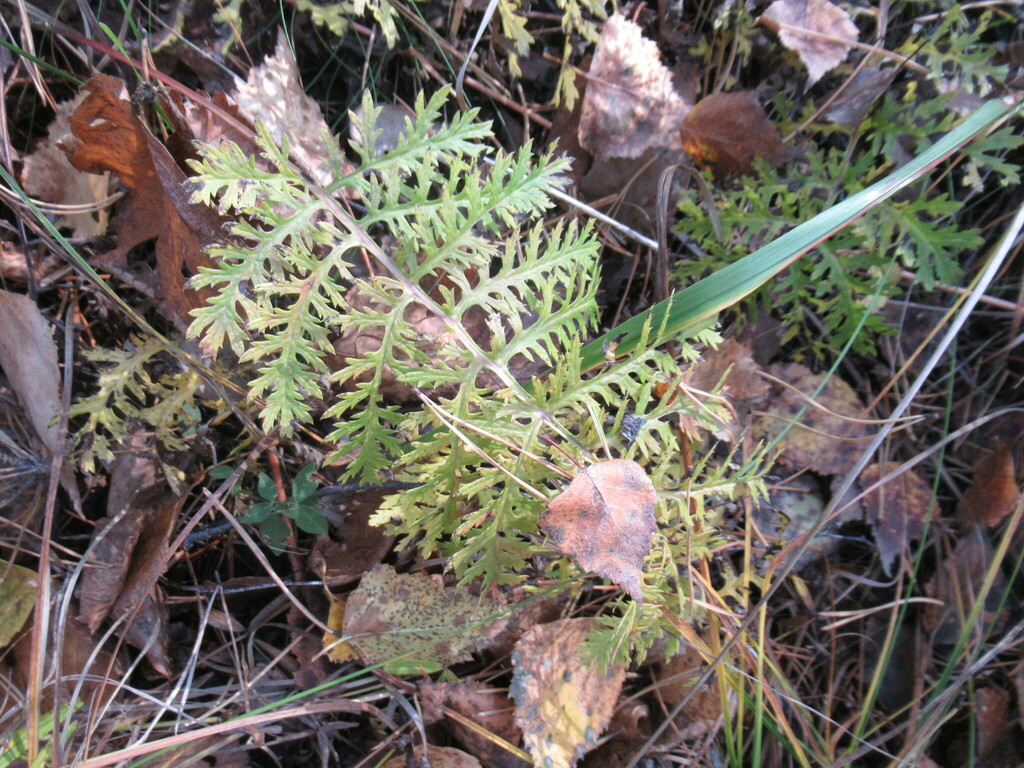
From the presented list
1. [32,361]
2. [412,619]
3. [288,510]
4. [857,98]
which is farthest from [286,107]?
[857,98]

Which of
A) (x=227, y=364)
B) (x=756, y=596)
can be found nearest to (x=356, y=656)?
(x=227, y=364)

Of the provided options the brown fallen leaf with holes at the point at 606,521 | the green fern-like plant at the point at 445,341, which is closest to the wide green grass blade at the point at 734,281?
the green fern-like plant at the point at 445,341

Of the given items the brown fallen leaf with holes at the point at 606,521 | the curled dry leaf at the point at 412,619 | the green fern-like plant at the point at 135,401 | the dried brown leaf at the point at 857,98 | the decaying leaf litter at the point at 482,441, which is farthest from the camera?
the dried brown leaf at the point at 857,98

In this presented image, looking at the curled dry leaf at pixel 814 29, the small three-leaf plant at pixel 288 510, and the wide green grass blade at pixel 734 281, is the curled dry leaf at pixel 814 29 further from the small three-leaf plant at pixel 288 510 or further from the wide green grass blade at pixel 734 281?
the small three-leaf plant at pixel 288 510

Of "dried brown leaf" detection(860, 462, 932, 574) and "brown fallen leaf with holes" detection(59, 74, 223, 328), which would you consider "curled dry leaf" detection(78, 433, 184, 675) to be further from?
"dried brown leaf" detection(860, 462, 932, 574)

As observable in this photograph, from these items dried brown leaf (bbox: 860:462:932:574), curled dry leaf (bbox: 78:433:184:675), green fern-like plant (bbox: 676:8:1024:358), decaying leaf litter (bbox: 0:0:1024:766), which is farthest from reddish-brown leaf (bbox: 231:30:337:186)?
dried brown leaf (bbox: 860:462:932:574)

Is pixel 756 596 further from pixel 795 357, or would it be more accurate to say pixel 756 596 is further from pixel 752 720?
pixel 795 357

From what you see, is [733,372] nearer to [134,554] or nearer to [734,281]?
[734,281]
